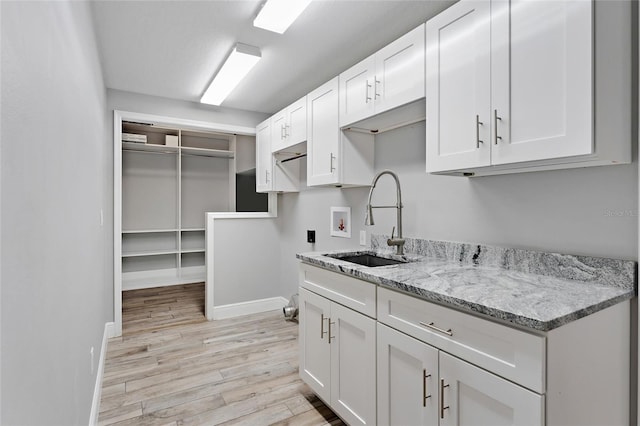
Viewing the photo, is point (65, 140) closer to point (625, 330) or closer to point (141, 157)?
point (625, 330)

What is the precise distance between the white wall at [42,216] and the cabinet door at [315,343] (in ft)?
3.92

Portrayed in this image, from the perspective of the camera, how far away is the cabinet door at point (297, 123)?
9.78ft

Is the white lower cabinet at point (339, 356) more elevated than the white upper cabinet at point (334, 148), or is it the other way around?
the white upper cabinet at point (334, 148)

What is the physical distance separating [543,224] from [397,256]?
85cm

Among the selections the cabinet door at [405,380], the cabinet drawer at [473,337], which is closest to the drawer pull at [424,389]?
the cabinet door at [405,380]

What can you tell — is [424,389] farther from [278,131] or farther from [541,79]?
[278,131]

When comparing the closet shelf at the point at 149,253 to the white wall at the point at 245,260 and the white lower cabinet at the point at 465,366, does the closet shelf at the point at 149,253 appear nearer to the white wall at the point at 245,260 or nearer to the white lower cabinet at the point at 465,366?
the white wall at the point at 245,260

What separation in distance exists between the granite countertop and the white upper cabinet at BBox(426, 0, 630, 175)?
44 centimetres

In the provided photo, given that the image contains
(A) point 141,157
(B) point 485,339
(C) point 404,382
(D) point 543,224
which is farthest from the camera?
(A) point 141,157

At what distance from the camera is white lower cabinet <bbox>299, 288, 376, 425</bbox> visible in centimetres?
171

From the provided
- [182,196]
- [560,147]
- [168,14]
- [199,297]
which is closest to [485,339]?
[560,147]

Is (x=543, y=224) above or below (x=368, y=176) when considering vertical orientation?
below

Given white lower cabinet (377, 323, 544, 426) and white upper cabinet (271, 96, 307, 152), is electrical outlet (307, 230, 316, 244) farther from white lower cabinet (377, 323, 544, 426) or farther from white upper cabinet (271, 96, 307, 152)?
white lower cabinet (377, 323, 544, 426)

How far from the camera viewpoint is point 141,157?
5.20 meters
